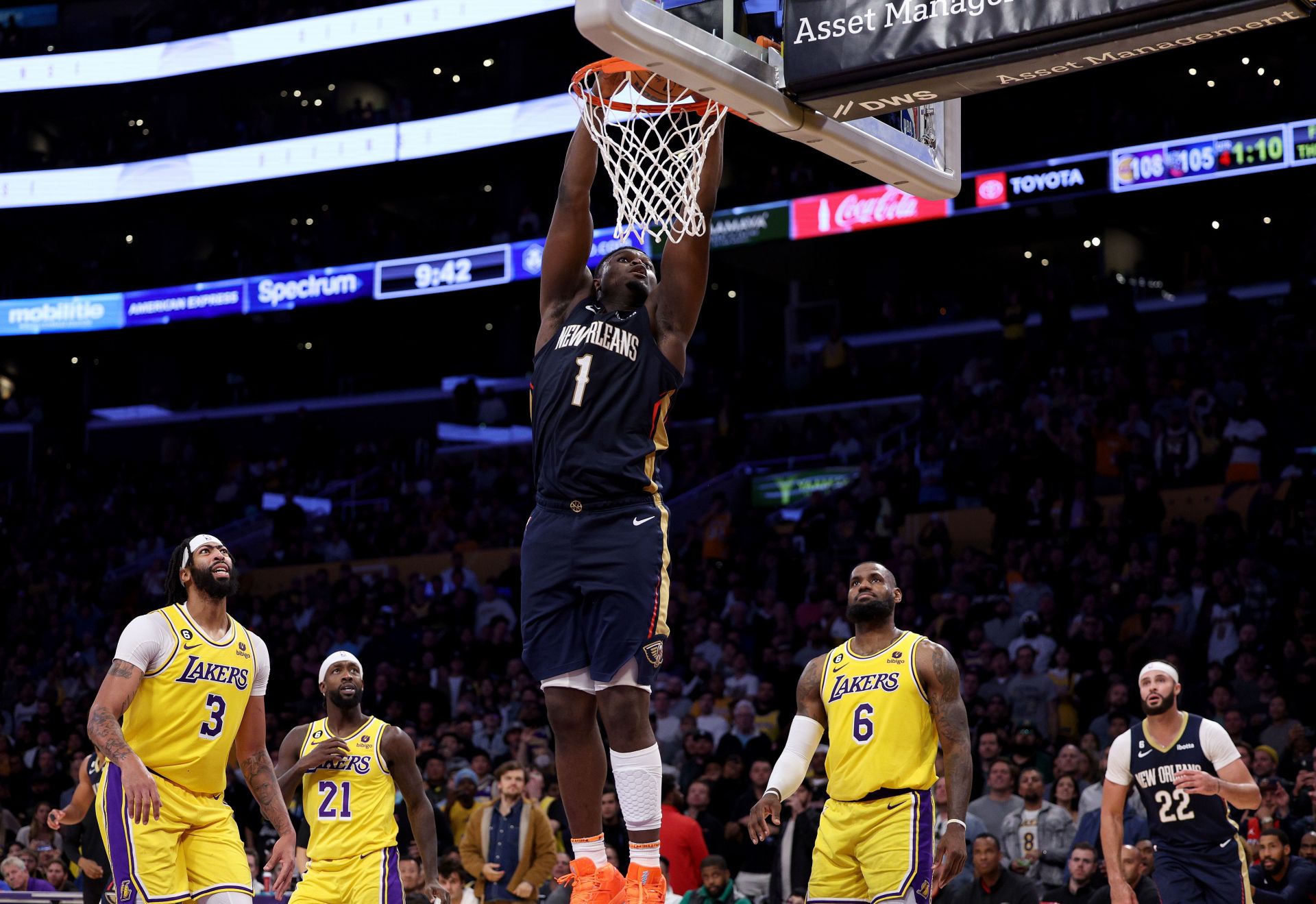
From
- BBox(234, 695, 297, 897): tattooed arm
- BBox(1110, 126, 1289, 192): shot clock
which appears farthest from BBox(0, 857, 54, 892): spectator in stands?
BBox(1110, 126, 1289, 192): shot clock

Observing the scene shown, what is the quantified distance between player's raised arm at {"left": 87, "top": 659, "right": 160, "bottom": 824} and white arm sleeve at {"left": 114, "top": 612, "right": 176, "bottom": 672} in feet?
0.15

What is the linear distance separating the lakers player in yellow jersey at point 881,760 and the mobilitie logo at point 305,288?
2246 cm

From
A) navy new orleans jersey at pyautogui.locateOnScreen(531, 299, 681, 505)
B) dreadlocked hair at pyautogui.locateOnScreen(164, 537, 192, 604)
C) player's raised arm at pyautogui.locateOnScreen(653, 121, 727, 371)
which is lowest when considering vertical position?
dreadlocked hair at pyautogui.locateOnScreen(164, 537, 192, 604)

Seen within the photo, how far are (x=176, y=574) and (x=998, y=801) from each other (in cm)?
692

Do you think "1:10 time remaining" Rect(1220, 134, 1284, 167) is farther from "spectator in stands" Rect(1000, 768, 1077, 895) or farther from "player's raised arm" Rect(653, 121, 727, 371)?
"player's raised arm" Rect(653, 121, 727, 371)

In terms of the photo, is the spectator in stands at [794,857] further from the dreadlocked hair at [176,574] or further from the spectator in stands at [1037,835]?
the dreadlocked hair at [176,574]

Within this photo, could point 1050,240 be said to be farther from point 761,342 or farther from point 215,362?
point 215,362

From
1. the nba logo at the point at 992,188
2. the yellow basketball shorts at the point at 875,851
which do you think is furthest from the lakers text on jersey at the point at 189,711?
the nba logo at the point at 992,188

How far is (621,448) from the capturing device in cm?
589

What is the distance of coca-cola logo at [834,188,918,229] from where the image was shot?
23.4m

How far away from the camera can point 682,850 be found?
12.2 m

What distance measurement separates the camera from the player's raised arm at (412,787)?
9.37m

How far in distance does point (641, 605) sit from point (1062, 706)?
982 centimetres

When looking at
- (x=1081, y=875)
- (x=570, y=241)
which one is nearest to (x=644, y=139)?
(x=570, y=241)
